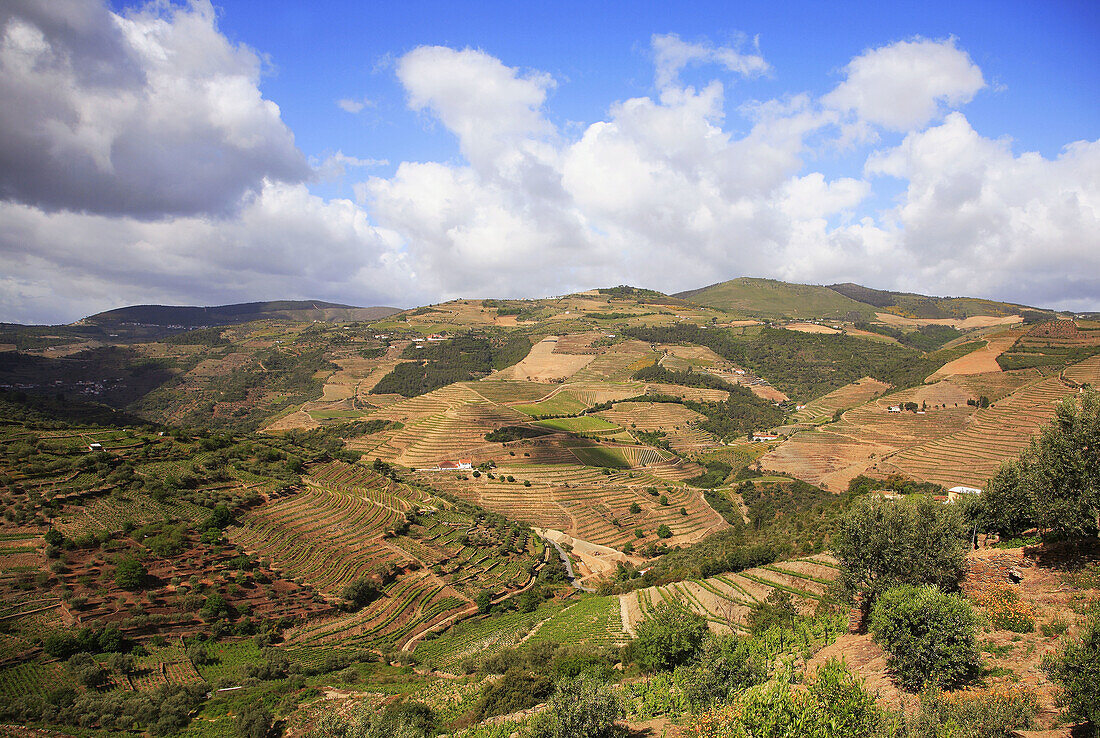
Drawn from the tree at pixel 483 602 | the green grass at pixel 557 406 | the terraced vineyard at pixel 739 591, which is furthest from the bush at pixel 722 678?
the green grass at pixel 557 406

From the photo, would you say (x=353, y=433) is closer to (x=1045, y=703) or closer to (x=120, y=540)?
(x=120, y=540)

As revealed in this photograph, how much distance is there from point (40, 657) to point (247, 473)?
2961cm

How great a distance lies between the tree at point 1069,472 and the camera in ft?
70.2

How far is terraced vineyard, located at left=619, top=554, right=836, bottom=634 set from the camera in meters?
35.1

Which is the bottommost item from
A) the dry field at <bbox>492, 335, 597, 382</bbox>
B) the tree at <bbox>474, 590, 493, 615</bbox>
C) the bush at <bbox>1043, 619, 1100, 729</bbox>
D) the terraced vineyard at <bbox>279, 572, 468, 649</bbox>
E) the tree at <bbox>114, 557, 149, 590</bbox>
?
the tree at <bbox>474, 590, 493, 615</bbox>

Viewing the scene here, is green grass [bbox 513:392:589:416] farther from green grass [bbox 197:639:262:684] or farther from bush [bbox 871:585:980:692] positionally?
bush [bbox 871:585:980:692]

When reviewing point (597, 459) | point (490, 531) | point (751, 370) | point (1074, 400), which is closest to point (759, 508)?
point (597, 459)

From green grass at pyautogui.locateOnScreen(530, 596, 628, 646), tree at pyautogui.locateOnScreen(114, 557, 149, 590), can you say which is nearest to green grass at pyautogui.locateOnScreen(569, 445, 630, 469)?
green grass at pyautogui.locateOnScreen(530, 596, 628, 646)

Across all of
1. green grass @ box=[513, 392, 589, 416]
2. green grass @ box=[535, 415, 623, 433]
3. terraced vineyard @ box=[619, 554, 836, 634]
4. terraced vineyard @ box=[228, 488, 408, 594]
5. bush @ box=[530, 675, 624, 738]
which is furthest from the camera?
green grass @ box=[513, 392, 589, 416]

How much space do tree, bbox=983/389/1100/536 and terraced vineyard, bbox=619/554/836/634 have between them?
42.8 feet

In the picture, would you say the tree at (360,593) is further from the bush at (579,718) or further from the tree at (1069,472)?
the tree at (1069,472)

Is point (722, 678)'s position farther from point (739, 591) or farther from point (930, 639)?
point (739, 591)

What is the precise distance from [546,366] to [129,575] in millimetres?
137948

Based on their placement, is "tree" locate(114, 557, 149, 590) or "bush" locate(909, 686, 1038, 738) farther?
"tree" locate(114, 557, 149, 590)
